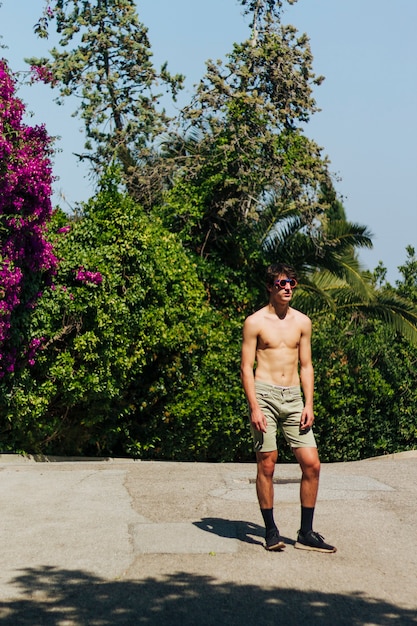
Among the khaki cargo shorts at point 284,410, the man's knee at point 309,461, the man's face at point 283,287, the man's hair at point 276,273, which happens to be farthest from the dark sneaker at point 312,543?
the man's hair at point 276,273

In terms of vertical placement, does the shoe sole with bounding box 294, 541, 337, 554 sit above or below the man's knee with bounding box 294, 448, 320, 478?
below

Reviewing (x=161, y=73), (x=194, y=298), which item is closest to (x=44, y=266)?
(x=194, y=298)

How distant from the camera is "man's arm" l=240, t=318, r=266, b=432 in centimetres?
718

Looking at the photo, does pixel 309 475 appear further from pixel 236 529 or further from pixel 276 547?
pixel 236 529

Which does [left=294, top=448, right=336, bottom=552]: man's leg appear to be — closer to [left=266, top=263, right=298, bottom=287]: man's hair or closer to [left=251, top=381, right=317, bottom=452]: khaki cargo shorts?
[left=251, top=381, right=317, bottom=452]: khaki cargo shorts

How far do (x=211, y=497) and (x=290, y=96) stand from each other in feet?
52.2

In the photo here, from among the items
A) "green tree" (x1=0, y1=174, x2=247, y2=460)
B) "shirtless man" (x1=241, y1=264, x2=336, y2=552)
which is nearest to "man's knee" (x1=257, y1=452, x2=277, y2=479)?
"shirtless man" (x1=241, y1=264, x2=336, y2=552)

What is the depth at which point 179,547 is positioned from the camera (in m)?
7.28

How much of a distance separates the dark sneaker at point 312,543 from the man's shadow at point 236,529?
0.25 meters

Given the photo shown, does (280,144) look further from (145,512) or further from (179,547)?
(179,547)

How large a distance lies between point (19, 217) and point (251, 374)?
707 cm

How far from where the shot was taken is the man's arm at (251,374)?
23.6 feet

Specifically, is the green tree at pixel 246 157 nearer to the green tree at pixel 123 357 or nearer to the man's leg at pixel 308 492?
the green tree at pixel 123 357

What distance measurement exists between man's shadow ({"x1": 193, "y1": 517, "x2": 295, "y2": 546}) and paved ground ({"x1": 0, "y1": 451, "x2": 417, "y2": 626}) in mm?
12
